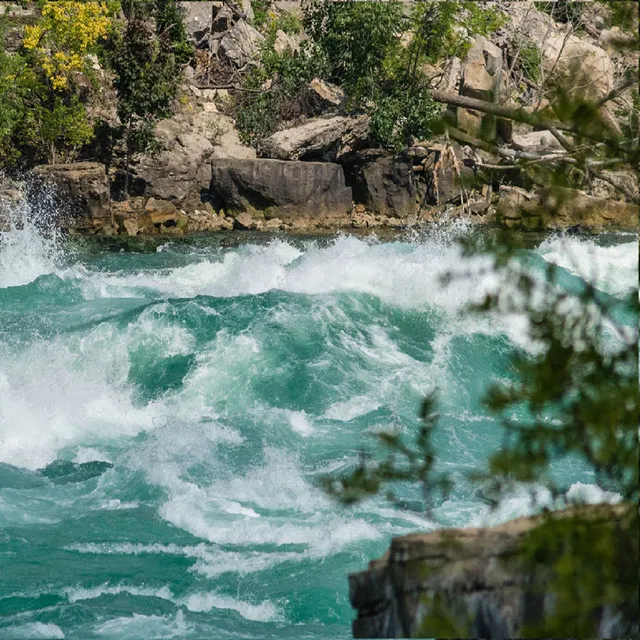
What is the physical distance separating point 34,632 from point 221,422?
14.5ft

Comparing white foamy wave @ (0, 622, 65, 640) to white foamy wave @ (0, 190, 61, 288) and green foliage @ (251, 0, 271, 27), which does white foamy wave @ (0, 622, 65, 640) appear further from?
green foliage @ (251, 0, 271, 27)

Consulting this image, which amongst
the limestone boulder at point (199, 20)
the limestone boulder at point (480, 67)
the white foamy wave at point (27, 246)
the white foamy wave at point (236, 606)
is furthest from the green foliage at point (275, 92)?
the white foamy wave at point (236, 606)

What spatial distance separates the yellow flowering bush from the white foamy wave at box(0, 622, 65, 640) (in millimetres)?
18050

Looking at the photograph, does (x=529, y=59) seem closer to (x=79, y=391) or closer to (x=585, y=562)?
(x=79, y=391)

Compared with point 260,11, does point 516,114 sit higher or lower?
higher

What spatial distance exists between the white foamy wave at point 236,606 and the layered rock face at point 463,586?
156 inches

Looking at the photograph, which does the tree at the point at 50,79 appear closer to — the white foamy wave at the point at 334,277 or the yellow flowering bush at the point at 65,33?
the yellow flowering bush at the point at 65,33

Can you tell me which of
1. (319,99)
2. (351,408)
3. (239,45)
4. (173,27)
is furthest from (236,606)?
(239,45)

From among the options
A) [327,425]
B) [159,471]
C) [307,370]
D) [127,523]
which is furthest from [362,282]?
[127,523]

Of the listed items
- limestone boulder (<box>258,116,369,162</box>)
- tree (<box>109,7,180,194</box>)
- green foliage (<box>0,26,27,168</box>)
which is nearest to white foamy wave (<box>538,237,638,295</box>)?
limestone boulder (<box>258,116,369,162</box>)

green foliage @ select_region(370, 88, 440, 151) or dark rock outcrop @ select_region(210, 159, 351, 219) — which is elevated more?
green foliage @ select_region(370, 88, 440, 151)

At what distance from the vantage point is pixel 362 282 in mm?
15484

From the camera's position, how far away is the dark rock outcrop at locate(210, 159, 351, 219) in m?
24.6

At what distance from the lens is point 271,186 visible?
80.6ft
